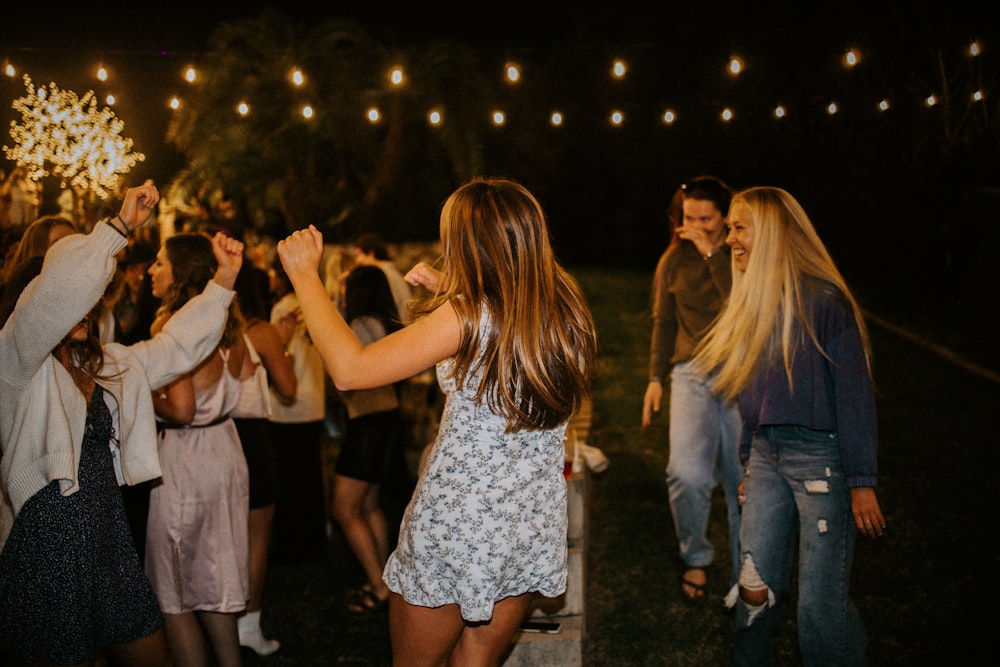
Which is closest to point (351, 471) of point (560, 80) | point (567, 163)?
point (560, 80)

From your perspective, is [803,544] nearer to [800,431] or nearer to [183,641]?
[800,431]

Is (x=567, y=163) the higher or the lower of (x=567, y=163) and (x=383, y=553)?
the higher

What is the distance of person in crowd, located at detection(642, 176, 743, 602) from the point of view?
4.33 metres

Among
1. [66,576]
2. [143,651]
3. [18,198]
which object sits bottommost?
[143,651]

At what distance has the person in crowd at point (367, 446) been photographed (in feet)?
14.8

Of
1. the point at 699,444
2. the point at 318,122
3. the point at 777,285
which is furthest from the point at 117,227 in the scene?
the point at 318,122

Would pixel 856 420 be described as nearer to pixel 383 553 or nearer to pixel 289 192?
pixel 383 553

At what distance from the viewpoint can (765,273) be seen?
3115 mm

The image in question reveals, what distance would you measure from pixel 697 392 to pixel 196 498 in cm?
238

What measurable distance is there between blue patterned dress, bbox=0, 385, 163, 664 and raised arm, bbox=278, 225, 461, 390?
0.95 metres

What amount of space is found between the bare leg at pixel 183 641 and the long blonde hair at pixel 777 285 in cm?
222

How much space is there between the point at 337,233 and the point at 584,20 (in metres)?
4.58

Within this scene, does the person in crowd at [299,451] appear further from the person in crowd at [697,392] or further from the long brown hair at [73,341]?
the long brown hair at [73,341]

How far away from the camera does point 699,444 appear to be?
4422 millimetres
